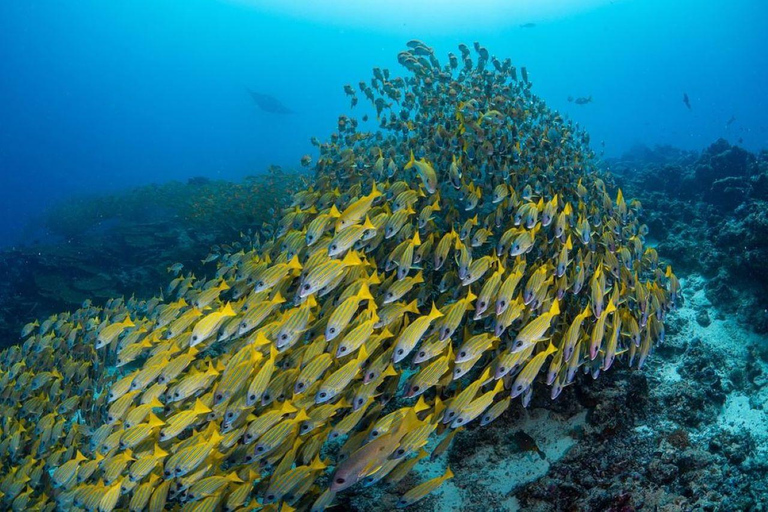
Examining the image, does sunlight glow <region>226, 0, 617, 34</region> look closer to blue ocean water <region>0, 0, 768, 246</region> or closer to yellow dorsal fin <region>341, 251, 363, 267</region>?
blue ocean water <region>0, 0, 768, 246</region>

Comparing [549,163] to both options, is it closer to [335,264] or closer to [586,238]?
[586,238]

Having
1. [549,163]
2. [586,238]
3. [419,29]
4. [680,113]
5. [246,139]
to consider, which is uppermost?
[419,29]

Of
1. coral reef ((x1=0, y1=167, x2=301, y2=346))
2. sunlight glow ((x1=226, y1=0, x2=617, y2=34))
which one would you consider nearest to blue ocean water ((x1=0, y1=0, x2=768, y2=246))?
sunlight glow ((x1=226, y1=0, x2=617, y2=34))

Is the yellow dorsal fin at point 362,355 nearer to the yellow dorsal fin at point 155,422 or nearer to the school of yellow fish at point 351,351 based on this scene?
the school of yellow fish at point 351,351

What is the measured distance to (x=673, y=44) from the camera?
186m

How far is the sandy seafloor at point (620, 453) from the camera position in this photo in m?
4.34

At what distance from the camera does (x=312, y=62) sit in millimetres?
183375

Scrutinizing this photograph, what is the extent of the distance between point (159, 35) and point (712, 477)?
24254 centimetres

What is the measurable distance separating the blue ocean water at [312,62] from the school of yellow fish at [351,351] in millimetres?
126460

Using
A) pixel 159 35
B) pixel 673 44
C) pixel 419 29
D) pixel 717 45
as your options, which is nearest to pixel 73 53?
pixel 159 35

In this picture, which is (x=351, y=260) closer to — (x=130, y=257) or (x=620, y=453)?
(x=620, y=453)

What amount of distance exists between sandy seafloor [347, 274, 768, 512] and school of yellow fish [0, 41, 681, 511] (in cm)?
39

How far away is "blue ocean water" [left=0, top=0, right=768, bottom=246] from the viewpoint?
146 metres

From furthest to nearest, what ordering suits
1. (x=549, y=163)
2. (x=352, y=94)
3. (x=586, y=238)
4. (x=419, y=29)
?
(x=419, y=29), (x=352, y=94), (x=549, y=163), (x=586, y=238)
